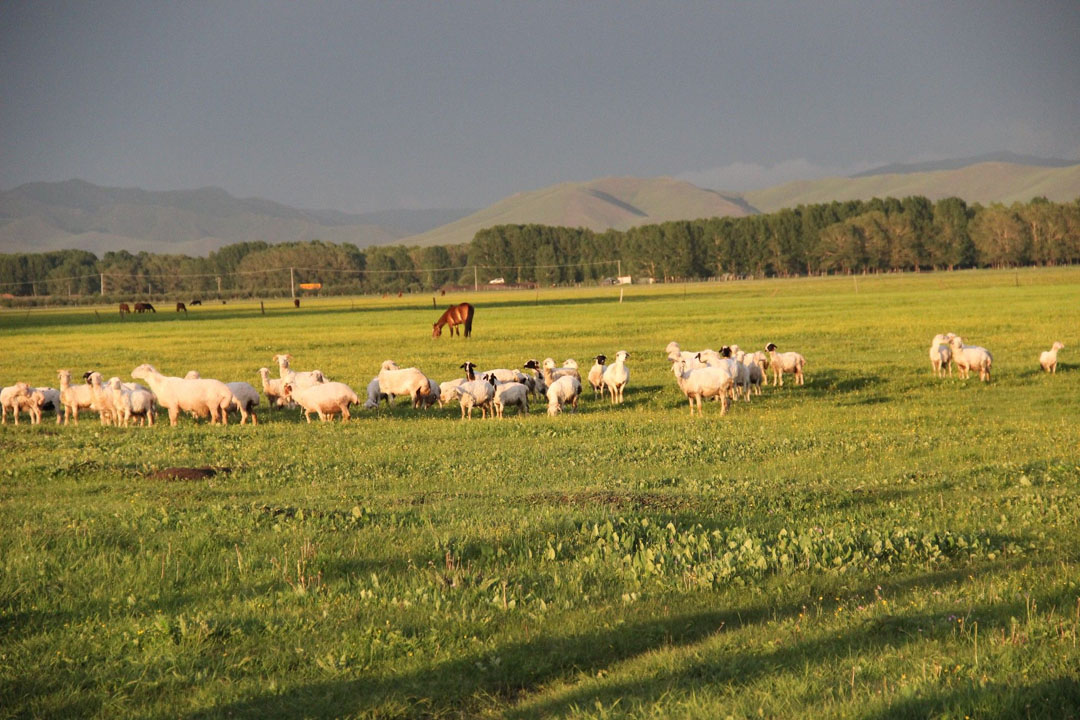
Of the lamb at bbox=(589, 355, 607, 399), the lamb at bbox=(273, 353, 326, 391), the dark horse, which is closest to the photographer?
the lamb at bbox=(273, 353, 326, 391)

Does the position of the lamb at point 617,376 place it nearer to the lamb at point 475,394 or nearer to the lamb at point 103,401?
the lamb at point 475,394

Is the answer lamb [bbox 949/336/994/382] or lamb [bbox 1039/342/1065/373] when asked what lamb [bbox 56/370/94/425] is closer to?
lamb [bbox 949/336/994/382]

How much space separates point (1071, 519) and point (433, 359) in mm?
30158

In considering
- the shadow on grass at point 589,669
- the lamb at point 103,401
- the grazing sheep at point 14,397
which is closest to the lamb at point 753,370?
the lamb at point 103,401

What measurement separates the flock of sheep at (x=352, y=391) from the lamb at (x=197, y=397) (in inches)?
0.9

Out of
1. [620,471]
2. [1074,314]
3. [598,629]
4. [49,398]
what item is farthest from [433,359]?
[1074,314]

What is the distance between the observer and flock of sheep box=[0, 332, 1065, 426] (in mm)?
22844

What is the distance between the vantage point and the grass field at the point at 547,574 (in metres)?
6.87

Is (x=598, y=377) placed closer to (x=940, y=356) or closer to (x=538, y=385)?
(x=538, y=385)

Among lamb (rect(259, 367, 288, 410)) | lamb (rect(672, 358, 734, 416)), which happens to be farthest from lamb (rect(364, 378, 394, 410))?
lamb (rect(672, 358, 734, 416))

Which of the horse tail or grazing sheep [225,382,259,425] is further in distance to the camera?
the horse tail

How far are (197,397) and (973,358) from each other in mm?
20687

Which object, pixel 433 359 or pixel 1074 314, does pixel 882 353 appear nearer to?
pixel 433 359

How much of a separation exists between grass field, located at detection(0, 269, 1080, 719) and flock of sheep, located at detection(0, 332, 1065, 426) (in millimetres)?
2982
